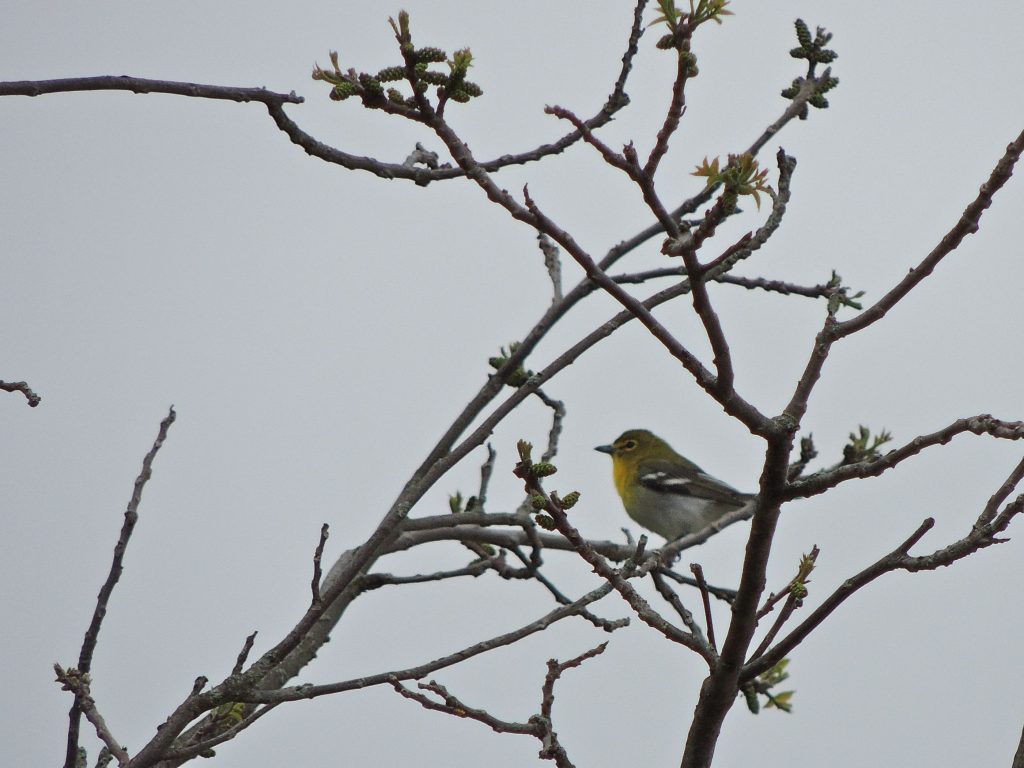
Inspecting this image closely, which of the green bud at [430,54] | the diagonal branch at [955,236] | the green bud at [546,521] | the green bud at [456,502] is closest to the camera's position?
the diagonal branch at [955,236]

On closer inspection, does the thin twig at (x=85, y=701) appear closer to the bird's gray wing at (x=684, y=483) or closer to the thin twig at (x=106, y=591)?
the thin twig at (x=106, y=591)

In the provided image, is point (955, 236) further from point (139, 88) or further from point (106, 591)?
point (106, 591)

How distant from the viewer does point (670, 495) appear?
1145 cm

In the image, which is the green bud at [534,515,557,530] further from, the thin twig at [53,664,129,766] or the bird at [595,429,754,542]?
the bird at [595,429,754,542]

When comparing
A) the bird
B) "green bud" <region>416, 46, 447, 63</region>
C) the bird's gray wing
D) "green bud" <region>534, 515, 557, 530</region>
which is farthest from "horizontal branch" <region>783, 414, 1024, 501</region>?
the bird's gray wing

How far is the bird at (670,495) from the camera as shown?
11281 millimetres

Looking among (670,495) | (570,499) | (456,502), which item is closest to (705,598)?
(570,499)

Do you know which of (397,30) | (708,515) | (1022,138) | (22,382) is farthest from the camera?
(708,515)

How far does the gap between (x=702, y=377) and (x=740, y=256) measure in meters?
0.28

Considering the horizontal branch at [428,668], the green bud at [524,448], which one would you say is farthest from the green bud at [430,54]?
the horizontal branch at [428,668]

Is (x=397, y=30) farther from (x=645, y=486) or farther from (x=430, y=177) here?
(x=645, y=486)

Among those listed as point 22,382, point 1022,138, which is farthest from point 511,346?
point 1022,138

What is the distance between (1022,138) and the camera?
229 cm

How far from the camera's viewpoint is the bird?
1128cm
